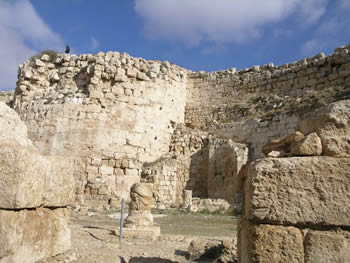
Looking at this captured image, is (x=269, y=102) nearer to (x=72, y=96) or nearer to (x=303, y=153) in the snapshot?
(x=72, y=96)

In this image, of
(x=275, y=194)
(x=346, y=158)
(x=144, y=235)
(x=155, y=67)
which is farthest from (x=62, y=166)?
(x=155, y=67)

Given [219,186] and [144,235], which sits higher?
[219,186]

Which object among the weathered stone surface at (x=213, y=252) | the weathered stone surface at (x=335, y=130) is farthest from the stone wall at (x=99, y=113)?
the weathered stone surface at (x=335, y=130)

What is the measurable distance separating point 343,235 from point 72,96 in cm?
1319

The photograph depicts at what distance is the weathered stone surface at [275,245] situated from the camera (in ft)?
7.80

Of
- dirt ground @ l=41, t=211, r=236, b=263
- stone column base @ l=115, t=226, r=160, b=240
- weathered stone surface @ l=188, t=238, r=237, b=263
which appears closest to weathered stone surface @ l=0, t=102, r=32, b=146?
dirt ground @ l=41, t=211, r=236, b=263

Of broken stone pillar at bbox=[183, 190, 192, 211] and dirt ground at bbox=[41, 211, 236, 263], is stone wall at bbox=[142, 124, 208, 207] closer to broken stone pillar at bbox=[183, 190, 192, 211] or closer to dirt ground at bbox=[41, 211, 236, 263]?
broken stone pillar at bbox=[183, 190, 192, 211]

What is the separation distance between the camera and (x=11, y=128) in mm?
3268

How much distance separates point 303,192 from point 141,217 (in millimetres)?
5629

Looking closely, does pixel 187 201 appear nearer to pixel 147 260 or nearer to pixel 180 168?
pixel 180 168

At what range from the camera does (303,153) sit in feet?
8.50

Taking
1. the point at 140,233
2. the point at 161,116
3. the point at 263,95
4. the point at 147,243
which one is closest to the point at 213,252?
the point at 147,243

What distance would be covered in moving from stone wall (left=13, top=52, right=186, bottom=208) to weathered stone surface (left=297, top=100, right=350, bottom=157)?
37.7ft

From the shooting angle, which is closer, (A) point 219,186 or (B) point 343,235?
(B) point 343,235
